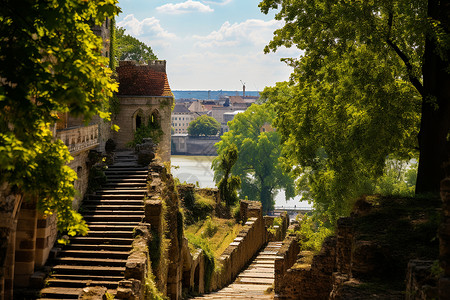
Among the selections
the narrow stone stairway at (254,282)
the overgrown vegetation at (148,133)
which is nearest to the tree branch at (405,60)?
the narrow stone stairway at (254,282)

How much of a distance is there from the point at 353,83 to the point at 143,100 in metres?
13.9

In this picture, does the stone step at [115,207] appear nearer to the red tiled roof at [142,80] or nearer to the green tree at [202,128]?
the red tiled roof at [142,80]

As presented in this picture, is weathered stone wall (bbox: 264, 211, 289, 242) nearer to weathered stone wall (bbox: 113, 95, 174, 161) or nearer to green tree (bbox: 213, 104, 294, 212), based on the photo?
weathered stone wall (bbox: 113, 95, 174, 161)

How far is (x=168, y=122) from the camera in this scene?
3027cm

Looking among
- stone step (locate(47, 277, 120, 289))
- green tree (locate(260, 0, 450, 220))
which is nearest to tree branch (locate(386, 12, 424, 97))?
green tree (locate(260, 0, 450, 220))

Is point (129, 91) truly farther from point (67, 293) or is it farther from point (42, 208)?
point (42, 208)

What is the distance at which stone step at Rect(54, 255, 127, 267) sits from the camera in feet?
53.5

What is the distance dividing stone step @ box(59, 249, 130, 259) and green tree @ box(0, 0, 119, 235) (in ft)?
21.2

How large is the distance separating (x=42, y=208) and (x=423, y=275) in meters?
6.28

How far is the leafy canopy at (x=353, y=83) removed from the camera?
1683 cm

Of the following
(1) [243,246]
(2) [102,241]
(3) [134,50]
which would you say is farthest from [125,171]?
(3) [134,50]

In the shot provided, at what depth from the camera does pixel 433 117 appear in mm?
16094

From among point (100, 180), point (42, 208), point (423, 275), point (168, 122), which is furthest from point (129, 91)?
point (423, 275)

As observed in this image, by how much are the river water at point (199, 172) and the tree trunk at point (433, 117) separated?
7557 centimetres
